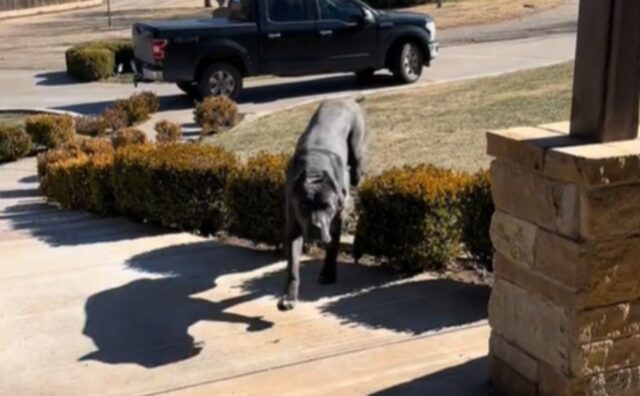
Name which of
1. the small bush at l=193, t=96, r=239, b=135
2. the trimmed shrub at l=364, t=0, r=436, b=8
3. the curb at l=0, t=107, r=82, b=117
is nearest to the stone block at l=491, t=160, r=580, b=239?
the small bush at l=193, t=96, r=239, b=135

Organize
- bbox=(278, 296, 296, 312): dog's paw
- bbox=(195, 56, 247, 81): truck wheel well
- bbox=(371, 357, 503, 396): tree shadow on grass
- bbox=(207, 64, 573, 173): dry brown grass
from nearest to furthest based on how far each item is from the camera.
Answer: bbox=(371, 357, 503, 396): tree shadow on grass
bbox=(278, 296, 296, 312): dog's paw
bbox=(207, 64, 573, 173): dry brown grass
bbox=(195, 56, 247, 81): truck wheel well

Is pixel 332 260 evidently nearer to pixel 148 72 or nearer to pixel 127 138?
pixel 127 138

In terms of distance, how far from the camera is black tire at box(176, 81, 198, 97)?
60.2ft

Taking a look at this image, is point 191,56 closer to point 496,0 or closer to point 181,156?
point 181,156

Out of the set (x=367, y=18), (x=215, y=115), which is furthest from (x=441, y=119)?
(x=367, y=18)

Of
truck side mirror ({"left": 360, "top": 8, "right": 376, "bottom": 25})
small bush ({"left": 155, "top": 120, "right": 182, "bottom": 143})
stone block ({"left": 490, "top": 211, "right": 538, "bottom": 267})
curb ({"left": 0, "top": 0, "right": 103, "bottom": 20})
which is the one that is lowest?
small bush ({"left": 155, "top": 120, "right": 182, "bottom": 143})

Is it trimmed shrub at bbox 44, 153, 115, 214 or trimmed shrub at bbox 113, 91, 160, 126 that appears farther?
trimmed shrub at bbox 113, 91, 160, 126

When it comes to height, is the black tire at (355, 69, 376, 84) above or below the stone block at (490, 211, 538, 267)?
below

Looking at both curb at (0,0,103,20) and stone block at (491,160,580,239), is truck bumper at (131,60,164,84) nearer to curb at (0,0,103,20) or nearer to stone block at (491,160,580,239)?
stone block at (491,160,580,239)

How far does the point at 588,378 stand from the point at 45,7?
43.6 metres

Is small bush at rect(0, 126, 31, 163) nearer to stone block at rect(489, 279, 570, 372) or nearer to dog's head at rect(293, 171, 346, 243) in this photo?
dog's head at rect(293, 171, 346, 243)

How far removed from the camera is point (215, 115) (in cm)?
1560

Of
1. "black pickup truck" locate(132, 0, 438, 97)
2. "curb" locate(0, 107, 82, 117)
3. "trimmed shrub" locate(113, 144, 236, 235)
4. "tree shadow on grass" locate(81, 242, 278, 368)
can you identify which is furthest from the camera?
"curb" locate(0, 107, 82, 117)

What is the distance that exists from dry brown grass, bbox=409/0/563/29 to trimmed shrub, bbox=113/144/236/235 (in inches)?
836
